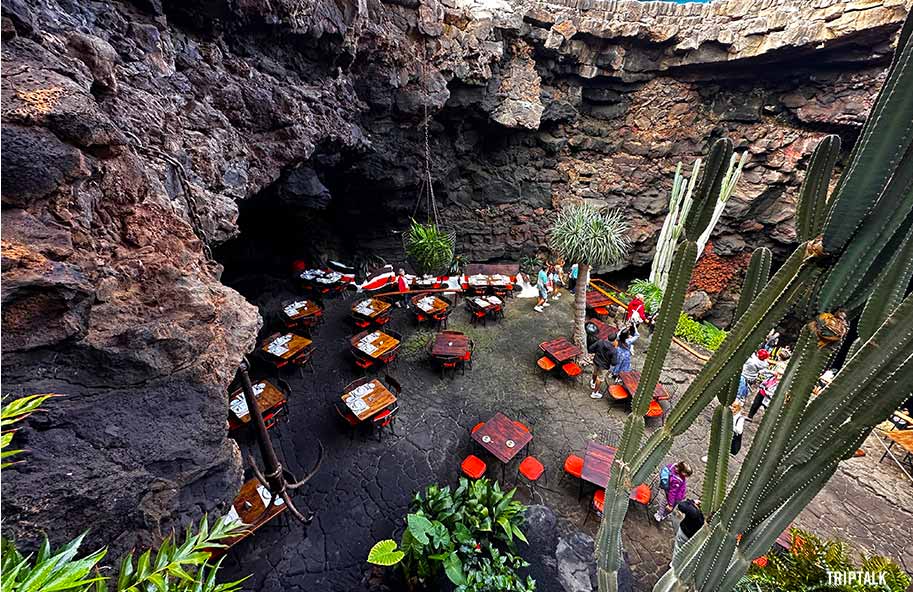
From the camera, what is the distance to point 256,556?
450cm

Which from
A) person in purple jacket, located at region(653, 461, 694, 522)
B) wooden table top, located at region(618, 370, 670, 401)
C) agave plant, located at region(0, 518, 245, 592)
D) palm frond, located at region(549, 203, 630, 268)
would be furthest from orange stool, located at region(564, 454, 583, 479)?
agave plant, located at region(0, 518, 245, 592)

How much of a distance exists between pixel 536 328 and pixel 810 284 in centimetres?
810

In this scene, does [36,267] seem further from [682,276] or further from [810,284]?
[810,284]

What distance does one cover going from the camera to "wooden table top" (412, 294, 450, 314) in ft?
29.2

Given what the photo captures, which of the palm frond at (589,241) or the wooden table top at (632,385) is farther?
the palm frond at (589,241)

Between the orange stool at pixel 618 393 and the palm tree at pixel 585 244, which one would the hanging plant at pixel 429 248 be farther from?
the orange stool at pixel 618 393

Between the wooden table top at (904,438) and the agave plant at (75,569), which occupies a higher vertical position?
the agave plant at (75,569)

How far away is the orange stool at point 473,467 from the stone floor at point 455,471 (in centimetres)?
39

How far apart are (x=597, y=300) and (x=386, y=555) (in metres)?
8.36

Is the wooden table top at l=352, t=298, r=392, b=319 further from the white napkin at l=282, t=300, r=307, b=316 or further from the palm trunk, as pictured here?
the palm trunk

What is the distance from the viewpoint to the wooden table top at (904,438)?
214 inches

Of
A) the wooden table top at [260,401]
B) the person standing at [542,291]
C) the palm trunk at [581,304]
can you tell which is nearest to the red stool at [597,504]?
the palm trunk at [581,304]

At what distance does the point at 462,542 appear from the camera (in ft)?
13.3

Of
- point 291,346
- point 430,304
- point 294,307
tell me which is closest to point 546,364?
point 430,304
